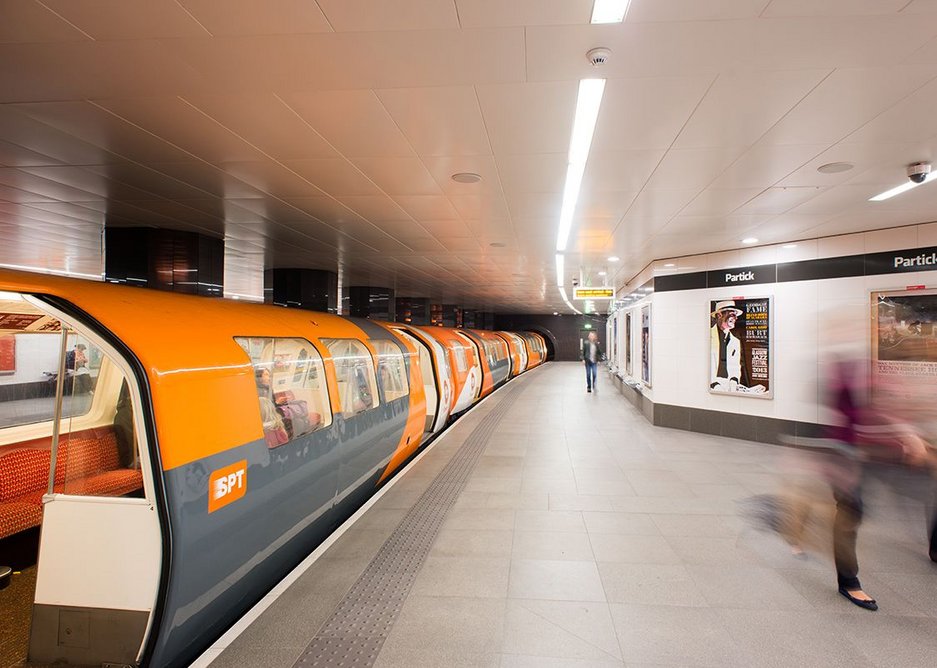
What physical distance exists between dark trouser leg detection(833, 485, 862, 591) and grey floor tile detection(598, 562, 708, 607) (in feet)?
3.19

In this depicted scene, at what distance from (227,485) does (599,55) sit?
126 inches

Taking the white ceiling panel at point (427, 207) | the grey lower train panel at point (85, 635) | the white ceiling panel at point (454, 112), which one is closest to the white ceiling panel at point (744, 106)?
the white ceiling panel at point (454, 112)

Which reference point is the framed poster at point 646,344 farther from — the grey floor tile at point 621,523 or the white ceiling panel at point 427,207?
the grey floor tile at point 621,523

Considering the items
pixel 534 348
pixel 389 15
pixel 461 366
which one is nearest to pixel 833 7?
pixel 389 15

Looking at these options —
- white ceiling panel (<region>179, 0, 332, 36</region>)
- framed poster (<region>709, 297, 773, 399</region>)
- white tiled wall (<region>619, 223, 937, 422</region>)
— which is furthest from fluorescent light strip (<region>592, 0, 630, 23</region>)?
framed poster (<region>709, 297, 773, 399</region>)

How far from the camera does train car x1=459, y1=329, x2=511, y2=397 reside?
14939mm

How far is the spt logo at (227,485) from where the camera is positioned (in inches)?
101

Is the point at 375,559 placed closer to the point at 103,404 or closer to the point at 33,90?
the point at 103,404

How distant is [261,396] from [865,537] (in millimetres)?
5301

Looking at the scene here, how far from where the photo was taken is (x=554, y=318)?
3938 centimetres

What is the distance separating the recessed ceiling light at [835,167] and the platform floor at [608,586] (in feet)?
9.74

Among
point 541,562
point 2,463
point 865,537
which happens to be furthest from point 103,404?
point 865,537

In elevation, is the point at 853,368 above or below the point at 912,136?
below

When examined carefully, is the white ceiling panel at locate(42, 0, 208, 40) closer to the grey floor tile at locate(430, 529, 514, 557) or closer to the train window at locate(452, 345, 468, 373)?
the grey floor tile at locate(430, 529, 514, 557)
